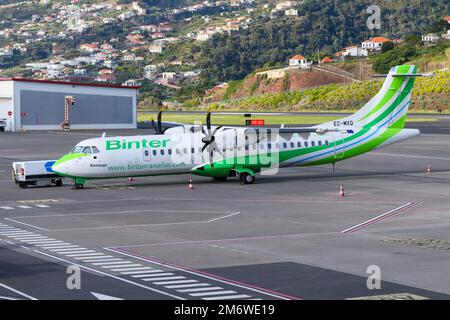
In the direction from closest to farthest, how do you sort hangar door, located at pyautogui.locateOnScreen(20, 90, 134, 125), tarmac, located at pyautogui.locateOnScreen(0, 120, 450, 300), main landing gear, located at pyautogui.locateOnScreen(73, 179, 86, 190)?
tarmac, located at pyautogui.locateOnScreen(0, 120, 450, 300) → main landing gear, located at pyautogui.locateOnScreen(73, 179, 86, 190) → hangar door, located at pyautogui.locateOnScreen(20, 90, 134, 125)

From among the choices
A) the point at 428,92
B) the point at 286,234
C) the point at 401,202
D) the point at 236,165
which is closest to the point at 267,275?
the point at 286,234

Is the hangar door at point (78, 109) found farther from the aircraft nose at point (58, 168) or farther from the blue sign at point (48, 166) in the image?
the aircraft nose at point (58, 168)

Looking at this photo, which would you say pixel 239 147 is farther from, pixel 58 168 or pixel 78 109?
→ pixel 78 109

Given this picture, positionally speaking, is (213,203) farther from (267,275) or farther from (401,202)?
(267,275)

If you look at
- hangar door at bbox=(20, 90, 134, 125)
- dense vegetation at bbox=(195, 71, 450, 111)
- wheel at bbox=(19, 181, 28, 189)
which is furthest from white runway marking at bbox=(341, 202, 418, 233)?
dense vegetation at bbox=(195, 71, 450, 111)

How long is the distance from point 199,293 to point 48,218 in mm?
16112

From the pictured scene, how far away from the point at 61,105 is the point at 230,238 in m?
86.9

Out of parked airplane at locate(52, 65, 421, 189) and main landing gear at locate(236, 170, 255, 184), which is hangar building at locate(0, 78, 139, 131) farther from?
main landing gear at locate(236, 170, 255, 184)

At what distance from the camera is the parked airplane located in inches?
1960

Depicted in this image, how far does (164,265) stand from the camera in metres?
28.0

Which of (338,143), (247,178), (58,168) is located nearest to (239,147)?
(247,178)

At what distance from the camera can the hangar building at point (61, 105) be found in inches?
4370

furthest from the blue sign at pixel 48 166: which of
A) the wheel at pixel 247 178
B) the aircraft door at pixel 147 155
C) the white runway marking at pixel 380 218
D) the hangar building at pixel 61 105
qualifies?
the hangar building at pixel 61 105

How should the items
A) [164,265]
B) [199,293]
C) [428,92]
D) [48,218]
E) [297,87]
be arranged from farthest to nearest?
[297,87] < [428,92] < [48,218] < [164,265] < [199,293]
